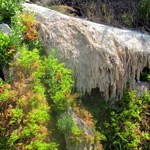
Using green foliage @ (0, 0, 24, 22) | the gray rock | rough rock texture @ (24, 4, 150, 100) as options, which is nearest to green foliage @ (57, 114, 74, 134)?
rough rock texture @ (24, 4, 150, 100)

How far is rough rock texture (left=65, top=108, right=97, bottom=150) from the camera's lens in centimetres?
598

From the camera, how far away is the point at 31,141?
17.1 feet

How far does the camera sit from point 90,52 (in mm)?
7121

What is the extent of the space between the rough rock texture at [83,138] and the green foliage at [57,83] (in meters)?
0.18

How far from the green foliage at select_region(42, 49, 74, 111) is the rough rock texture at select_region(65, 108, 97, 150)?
18cm

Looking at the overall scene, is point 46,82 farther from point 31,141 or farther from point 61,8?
point 61,8

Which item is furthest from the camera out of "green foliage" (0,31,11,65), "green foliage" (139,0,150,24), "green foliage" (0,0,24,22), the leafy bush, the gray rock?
"green foliage" (139,0,150,24)

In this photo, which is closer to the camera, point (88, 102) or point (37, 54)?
point (37, 54)

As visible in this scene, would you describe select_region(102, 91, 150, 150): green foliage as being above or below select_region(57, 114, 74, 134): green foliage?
below

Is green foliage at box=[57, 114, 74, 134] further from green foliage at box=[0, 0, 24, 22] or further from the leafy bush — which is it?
green foliage at box=[0, 0, 24, 22]

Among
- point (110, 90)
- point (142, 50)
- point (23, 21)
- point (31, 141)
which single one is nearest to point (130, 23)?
point (142, 50)

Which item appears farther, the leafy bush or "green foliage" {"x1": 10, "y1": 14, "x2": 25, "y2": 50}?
"green foliage" {"x1": 10, "y1": 14, "x2": 25, "y2": 50}

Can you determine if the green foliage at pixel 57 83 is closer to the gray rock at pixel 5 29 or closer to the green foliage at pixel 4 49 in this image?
the green foliage at pixel 4 49

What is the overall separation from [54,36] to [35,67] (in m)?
1.04
